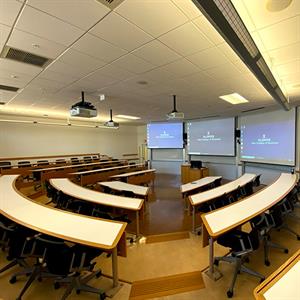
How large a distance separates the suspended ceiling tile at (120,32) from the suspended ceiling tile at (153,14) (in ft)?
0.28

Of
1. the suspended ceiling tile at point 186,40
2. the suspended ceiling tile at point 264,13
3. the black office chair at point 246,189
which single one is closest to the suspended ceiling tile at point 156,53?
the suspended ceiling tile at point 186,40

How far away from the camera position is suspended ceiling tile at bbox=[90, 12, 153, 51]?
6.55 feet

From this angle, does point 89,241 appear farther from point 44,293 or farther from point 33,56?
point 33,56

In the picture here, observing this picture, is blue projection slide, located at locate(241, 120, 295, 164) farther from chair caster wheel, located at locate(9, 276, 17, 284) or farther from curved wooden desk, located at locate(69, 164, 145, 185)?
chair caster wheel, located at locate(9, 276, 17, 284)

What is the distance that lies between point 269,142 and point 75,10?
754 centimetres

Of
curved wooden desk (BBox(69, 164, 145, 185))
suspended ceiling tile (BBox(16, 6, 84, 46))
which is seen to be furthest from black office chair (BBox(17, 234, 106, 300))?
curved wooden desk (BBox(69, 164, 145, 185))

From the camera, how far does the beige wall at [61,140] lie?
344 inches

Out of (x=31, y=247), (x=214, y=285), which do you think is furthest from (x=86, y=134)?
(x=214, y=285)

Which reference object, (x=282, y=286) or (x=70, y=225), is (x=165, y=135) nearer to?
(x=70, y=225)

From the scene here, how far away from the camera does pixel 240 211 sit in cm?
282

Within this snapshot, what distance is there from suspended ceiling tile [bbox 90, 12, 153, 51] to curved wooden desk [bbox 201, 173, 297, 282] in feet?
8.14

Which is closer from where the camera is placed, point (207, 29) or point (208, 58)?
point (207, 29)

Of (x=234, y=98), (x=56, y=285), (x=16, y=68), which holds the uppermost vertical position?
(x=16, y=68)

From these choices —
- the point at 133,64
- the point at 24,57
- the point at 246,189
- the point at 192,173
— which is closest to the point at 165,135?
the point at 192,173
